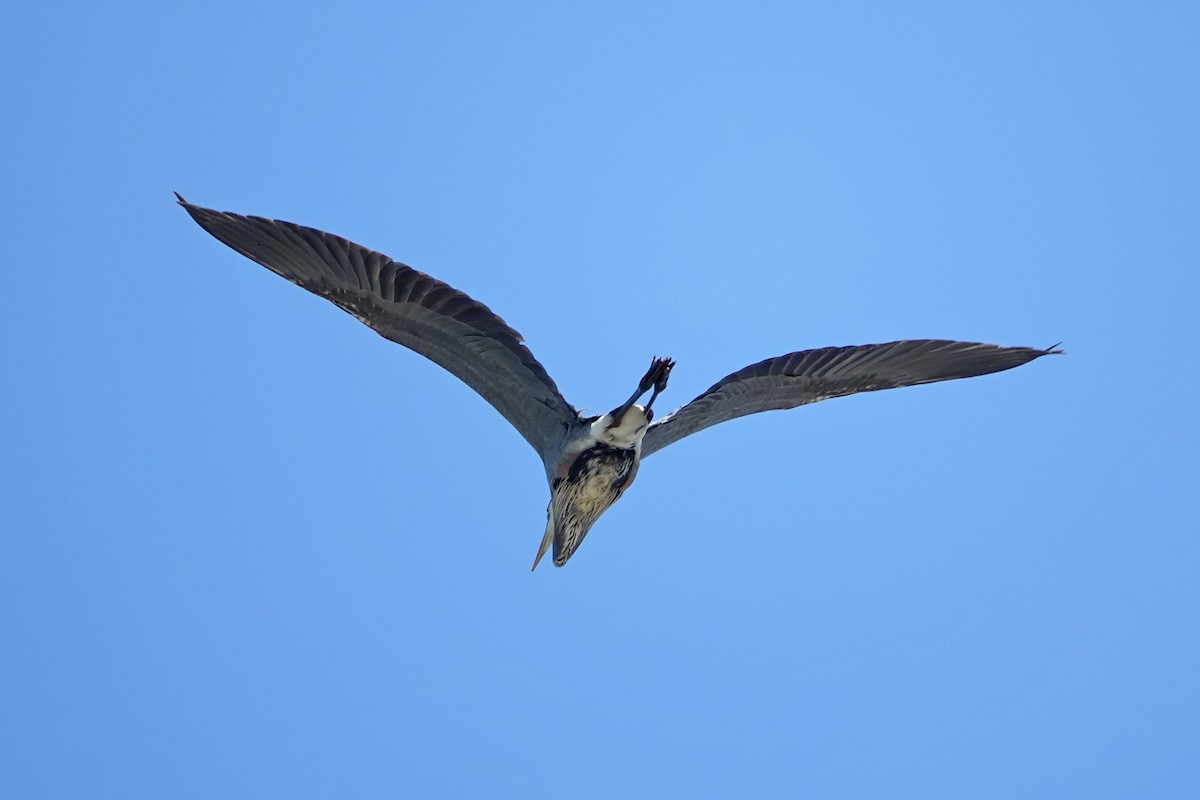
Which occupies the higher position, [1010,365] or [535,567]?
[1010,365]

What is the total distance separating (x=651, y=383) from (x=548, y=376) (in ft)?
2.64

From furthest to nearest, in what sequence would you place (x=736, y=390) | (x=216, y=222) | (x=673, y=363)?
1. (x=736, y=390)
2. (x=673, y=363)
3. (x=216, y=222)

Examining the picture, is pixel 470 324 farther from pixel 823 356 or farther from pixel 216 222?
pixel 823 356

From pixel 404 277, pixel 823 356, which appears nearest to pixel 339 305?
pixel 404 277

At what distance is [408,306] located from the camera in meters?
10.7

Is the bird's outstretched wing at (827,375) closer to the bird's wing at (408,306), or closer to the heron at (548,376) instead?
the heron at (548,376)

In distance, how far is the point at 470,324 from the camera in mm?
10711

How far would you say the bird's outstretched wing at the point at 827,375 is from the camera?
37.6 feet

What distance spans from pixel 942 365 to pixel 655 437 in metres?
2.57

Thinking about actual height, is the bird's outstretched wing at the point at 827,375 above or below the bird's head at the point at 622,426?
above

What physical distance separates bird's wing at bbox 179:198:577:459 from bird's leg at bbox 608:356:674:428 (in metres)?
0.48

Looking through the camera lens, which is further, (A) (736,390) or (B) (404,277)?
(A) (736,390)

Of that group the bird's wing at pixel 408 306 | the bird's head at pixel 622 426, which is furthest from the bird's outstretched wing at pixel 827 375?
the bird's wing at pixel 408 306

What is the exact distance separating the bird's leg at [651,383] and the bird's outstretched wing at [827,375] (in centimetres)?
57
